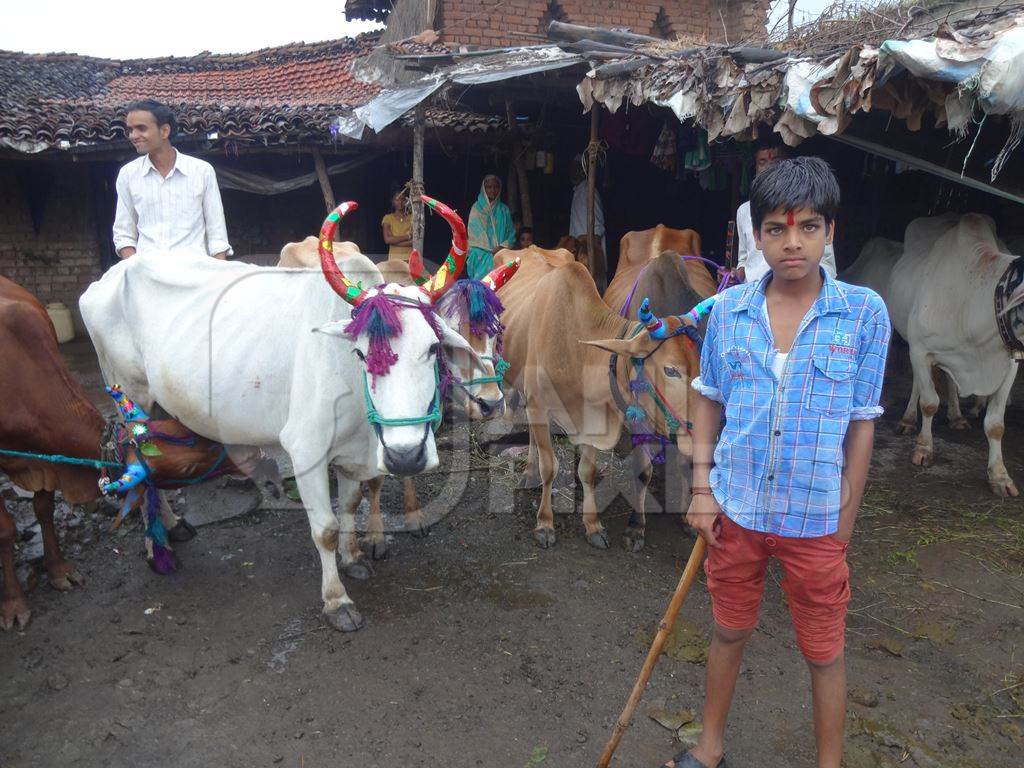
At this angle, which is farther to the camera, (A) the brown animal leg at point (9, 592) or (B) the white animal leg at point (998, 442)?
(B) the white animal leg at point (998, 442)

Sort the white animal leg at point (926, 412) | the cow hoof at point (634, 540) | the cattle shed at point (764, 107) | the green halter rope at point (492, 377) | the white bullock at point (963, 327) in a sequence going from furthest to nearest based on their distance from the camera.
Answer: the white animal leg at point (926, 412), the white bullock at point (963, 327), the cow hoof at point (634, 540), the cattle shed at point (764, 107), the green halter rope at point (492, 377)

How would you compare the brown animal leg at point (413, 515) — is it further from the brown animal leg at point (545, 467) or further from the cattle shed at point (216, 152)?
the cattle shed at point (216, 152)

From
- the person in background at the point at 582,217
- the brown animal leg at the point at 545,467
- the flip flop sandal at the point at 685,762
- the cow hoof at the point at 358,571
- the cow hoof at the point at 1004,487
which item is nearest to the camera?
the flip flop sandal at the point at 685,762

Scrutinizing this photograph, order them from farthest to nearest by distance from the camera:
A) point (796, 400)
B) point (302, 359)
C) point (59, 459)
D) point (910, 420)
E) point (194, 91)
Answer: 1. point (194, 91)
2. point (910, 420)
3. point (59, 459)
4. point (302, 359)
5. point (796, 400)

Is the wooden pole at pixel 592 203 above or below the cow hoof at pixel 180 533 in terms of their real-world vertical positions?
above

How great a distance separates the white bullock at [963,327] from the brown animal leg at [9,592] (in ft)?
→ 19.2

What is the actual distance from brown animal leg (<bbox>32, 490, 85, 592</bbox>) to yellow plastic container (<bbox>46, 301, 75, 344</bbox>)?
26.7 feet

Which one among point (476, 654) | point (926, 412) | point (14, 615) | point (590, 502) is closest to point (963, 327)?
point (926, 412)

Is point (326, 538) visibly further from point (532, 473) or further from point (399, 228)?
point (399, 228)

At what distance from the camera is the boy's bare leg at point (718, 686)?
89.7 inches

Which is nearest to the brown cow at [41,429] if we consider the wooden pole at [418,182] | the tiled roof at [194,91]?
the wooden pole at [418,182]

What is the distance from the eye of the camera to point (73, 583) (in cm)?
370

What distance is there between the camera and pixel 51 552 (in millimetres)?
3660

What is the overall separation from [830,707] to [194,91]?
1482 cm
